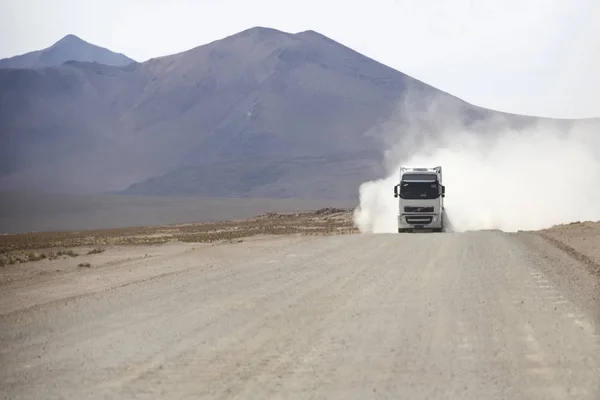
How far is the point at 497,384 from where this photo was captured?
9516mm

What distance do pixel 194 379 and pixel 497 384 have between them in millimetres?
3525

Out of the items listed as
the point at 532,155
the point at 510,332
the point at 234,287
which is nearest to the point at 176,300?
the point at 234,287

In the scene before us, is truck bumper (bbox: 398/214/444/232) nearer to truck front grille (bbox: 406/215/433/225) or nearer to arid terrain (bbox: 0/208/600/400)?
truck front grille (bbox: 406/215/433/225)

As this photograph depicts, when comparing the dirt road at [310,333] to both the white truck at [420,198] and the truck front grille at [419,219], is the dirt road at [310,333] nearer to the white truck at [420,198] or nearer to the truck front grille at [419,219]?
the white truck at [420,198]

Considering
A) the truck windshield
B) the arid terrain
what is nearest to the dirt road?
the arid terrain

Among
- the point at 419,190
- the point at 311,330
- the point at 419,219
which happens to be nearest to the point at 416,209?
the point at 419,219

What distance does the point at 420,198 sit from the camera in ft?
145

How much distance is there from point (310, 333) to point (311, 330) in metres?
0.27

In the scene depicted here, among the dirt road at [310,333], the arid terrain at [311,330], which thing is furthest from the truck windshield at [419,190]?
the dirt road at [310,333]

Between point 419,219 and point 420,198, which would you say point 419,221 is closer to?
point 419,219

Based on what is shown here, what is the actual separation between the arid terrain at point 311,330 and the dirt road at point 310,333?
0.04 metres

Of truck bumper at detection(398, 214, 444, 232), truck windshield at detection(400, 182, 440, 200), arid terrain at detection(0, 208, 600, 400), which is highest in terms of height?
truck windshield at detection(400, 182, 440, 200)

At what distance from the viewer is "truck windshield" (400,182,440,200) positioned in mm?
43906

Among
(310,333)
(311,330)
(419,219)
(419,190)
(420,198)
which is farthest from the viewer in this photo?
(419,219)
